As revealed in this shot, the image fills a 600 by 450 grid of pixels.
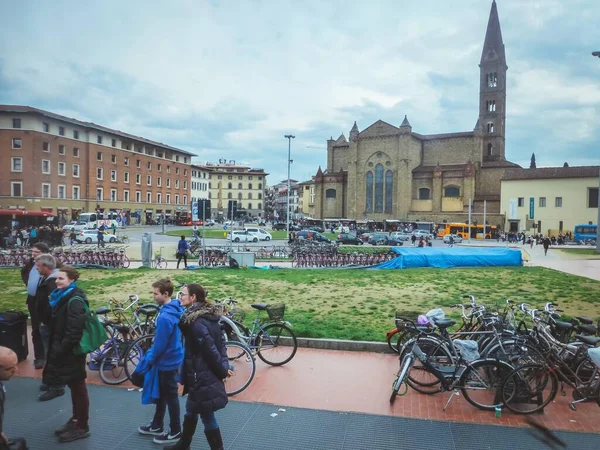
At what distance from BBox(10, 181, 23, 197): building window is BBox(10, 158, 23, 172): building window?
1917mm

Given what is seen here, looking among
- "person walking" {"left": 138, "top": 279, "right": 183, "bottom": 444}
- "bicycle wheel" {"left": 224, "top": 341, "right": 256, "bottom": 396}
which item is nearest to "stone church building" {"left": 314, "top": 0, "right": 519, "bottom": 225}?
"bicycle wheel" {"left": 224, "top": 341, "right": 256, "bottom": 396}

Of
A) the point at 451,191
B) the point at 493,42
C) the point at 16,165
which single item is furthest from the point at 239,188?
the point at 16,165

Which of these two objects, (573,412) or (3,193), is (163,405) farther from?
(3,193)

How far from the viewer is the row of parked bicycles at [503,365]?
5516mm

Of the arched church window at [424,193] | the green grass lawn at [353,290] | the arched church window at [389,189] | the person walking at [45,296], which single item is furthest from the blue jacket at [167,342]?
the arched church window at [424,193]

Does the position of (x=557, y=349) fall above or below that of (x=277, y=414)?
above

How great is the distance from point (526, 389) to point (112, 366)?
5.73 meters

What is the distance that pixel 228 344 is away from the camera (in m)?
6.50

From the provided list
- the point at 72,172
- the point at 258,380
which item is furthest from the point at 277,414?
the point at 72,172

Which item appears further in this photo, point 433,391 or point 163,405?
point 433,391

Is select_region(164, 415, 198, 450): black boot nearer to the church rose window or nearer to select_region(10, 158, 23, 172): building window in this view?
select_region(10, 158, 23, 172): building window

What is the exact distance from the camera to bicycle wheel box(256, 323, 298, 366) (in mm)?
7289

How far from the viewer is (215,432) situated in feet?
13.4

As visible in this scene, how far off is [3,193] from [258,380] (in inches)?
1537
